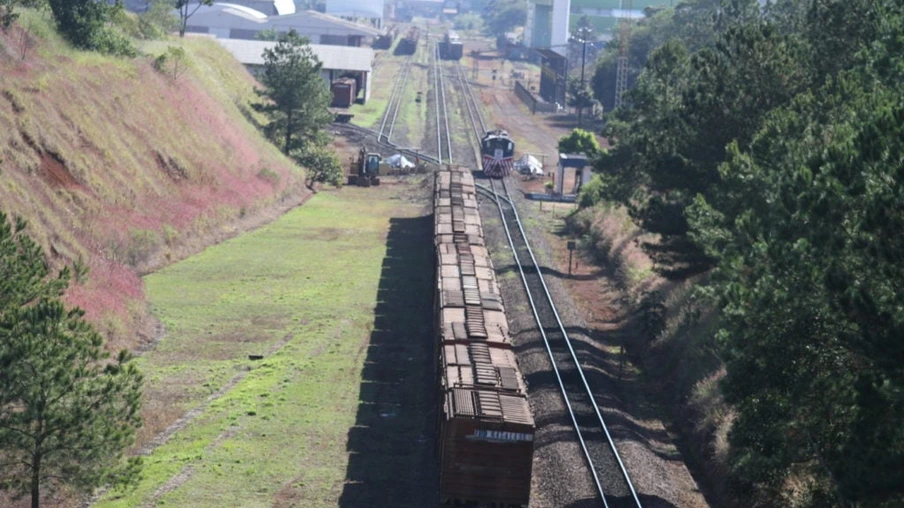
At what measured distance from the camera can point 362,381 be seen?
34.4 metres

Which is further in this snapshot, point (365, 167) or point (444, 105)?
point (444, 105)

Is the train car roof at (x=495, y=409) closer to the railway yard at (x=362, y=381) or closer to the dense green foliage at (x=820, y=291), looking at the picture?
the railway yard at (x=362, y=381)

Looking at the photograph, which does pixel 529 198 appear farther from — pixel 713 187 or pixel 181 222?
pixel 713 187

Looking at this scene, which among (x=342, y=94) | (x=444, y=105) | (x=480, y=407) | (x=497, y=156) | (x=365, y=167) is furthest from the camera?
(x=444, y=105)

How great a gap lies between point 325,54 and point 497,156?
39819mm

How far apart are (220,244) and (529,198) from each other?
25.1 metres

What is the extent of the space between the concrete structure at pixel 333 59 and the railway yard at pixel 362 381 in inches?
1877

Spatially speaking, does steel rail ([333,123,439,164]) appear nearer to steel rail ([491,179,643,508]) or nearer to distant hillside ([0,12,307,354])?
distant hillside ([0,12,307,354])

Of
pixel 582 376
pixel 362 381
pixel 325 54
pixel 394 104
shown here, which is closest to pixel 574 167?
pixel 582 376

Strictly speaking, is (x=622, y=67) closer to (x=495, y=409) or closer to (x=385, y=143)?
(x=385, y=143)

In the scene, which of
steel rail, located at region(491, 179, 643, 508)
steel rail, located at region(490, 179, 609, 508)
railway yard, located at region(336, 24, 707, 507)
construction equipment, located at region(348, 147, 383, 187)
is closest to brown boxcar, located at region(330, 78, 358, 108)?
construction equipment, located at region(348, 147, 383, 187)

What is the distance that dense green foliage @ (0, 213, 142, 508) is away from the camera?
65.6 feet

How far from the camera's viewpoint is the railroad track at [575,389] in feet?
88.8

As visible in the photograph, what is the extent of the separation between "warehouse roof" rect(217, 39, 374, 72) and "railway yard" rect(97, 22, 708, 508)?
4761cm
